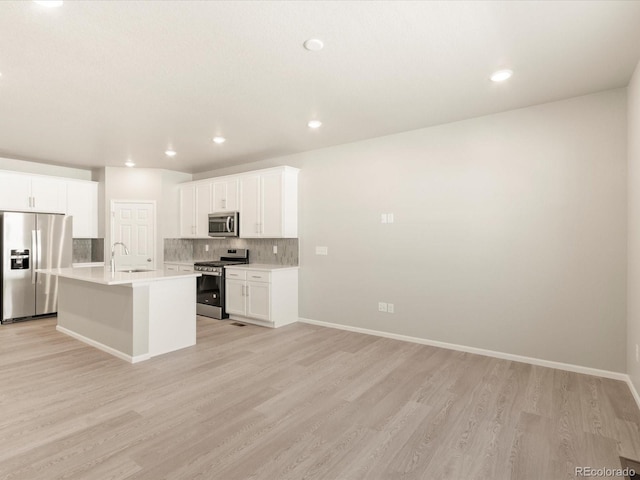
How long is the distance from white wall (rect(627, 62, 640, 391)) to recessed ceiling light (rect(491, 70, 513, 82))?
90 centimetres

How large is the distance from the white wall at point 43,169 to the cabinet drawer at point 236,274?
3.55 metres

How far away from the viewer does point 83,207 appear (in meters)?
6.30

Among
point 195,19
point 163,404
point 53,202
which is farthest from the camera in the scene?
point 53,202

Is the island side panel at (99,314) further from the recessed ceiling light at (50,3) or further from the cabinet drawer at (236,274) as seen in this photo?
the recessed ceiling light at (50,3)

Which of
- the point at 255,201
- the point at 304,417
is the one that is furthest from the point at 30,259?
the point at 304,417

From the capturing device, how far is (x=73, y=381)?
10.3ft

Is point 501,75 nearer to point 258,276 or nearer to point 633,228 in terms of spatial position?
point 633,228

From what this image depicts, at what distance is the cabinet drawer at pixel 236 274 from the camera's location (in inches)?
210

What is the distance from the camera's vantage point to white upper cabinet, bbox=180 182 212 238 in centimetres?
631

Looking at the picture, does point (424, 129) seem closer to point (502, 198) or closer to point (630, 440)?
point (502, 198)

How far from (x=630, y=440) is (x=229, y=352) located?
3480mm

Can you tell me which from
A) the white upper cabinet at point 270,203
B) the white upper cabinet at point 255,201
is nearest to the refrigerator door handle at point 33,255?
the white upper cabinet at point 255,201

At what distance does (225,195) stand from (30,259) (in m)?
3.16

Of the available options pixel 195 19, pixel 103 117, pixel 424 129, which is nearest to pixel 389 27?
pixel 195 19
